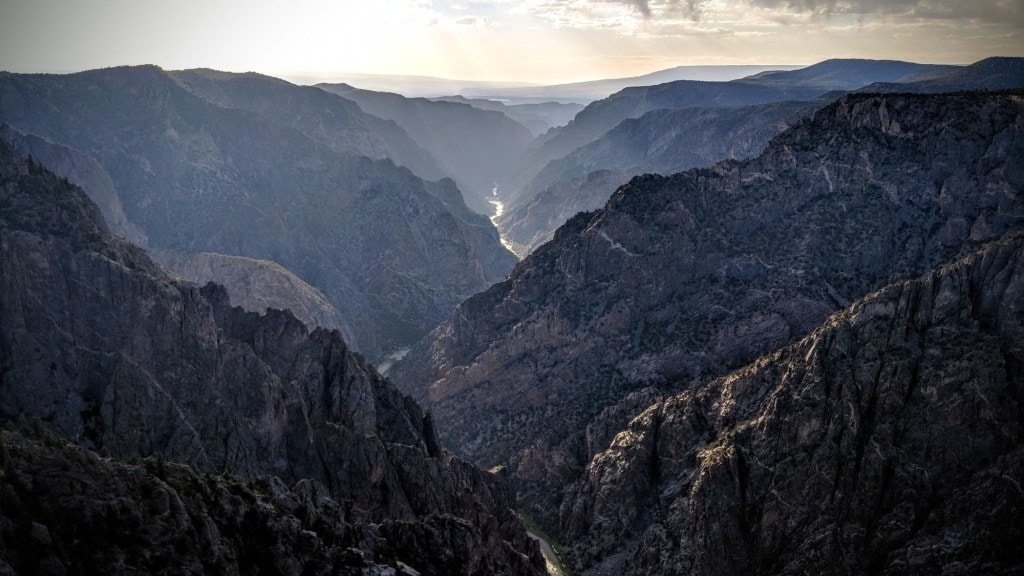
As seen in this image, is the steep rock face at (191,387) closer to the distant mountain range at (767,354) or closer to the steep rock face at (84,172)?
the distant mountain range at (767,354)

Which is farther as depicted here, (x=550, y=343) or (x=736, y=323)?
(x=550, y=343)

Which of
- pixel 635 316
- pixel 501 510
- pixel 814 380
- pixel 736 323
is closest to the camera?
pixel 814 380

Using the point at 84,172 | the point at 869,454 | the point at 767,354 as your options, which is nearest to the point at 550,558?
the point at 767,354

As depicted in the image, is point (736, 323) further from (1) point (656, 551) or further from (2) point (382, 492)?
(2) point (382, 492)

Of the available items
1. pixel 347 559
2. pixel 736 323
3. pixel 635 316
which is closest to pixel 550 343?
pixel 635 316

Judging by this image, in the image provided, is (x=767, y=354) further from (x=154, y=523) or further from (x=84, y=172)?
(x=84, y=172)

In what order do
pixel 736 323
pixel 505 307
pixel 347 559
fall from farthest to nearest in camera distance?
pixel 505 307, pixel 736 323, pixel 347 559
